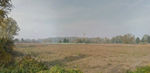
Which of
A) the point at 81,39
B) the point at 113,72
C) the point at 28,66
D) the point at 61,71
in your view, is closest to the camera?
the point at 61,71

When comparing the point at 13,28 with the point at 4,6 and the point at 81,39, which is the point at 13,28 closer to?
the point at 4,6

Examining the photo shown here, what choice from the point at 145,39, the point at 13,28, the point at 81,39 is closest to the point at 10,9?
the point at 13,28

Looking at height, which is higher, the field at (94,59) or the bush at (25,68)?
the bush at (25,68)

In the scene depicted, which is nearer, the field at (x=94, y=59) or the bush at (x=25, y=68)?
the bush at (x=25, y=68)

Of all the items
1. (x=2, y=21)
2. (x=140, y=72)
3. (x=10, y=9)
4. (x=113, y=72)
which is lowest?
(x=113, y=72)

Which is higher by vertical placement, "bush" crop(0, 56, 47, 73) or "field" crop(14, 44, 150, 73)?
"bush" crop(0, 56, 47, 73)

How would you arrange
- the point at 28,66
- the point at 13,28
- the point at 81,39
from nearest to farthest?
the point at 28,66, the point at 13,28, the point at 81,39

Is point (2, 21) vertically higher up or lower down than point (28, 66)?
higher up

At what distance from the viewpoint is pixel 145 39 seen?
93625mm

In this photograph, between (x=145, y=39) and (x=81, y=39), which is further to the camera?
(x=145, y=39)

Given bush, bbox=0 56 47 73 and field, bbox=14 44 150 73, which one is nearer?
bush, bbox=0 56 47 73

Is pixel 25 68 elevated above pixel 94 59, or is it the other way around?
pixel 25 68

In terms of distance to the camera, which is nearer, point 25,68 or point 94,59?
point 25,68

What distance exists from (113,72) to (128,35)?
80949 mm
